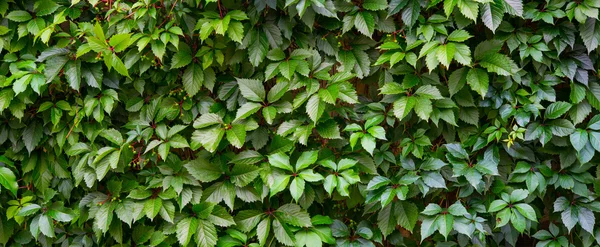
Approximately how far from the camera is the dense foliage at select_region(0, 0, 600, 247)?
198cm

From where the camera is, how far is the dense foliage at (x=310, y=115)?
1.98 metres

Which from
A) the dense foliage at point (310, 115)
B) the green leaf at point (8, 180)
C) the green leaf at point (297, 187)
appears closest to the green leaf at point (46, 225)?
the dense foliage at point (310, 115)

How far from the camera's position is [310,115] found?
6.38ft

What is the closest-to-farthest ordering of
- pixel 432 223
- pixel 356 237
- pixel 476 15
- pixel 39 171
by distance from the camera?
pixel 476 15 → pixel 432 223 → pixel 356 237 → pixel 39 171

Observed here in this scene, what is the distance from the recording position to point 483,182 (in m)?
2.03

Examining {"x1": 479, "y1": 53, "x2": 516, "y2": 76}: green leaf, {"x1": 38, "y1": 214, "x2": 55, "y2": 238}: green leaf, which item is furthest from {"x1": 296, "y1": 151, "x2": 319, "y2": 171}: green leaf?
{"x1": 38, "y1": 214, "x2": 55, "y2": 238}: green leaf

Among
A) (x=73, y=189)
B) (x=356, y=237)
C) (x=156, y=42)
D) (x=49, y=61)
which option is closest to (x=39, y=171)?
(x=73, y=189)

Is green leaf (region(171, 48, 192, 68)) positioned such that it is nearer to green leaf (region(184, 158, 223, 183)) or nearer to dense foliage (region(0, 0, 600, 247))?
dense foliage (region(0, 0, 600, 247))

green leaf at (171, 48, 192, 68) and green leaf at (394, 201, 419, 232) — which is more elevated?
green leaf at (171, 48, 192, 68)

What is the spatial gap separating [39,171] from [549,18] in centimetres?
220

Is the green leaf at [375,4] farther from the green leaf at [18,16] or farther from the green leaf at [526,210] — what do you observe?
the green leaf at [18,16]

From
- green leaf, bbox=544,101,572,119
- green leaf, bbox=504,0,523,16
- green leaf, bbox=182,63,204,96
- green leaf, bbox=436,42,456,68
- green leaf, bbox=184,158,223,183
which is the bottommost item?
green leaf, bbox=184,158,223,183

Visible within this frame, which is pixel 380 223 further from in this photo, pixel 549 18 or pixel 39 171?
pixel 39 171

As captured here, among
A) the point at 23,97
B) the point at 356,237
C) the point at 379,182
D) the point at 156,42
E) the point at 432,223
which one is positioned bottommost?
the point at 356,237
